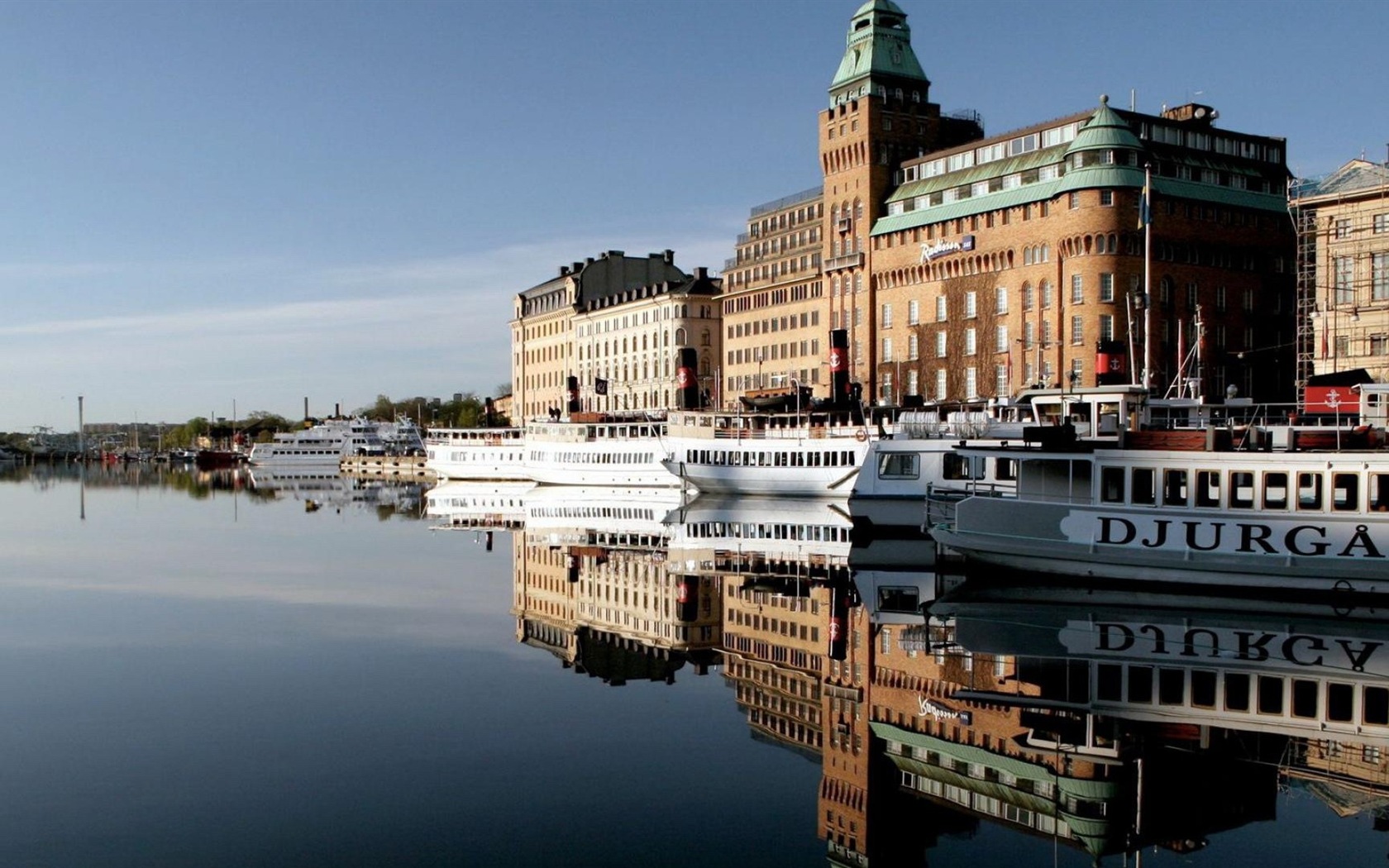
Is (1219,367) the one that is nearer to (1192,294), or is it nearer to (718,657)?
(1192,294)

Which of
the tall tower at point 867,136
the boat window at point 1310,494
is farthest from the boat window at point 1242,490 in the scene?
the tall tower at point 867,136

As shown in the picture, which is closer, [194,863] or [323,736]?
[194,863]

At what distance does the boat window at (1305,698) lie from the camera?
2291 centimetres

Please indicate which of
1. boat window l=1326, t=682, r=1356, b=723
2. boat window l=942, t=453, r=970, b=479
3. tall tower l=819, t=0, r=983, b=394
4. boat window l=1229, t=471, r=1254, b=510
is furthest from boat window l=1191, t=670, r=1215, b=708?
tall tower l=819, t=0, r=983, b=394

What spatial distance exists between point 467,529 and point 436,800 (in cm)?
5132

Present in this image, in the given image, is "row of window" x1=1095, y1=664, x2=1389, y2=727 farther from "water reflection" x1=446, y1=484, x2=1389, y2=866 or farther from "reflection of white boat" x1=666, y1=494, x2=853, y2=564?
"reflection of white boat" x1=666, y1=494, x2=853, y2=564

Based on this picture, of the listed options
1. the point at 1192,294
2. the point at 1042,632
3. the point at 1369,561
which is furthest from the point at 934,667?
the point at 1192,294

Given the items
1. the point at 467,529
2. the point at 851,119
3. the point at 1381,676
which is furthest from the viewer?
the point at 851,119

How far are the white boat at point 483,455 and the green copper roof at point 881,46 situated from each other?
4720cm

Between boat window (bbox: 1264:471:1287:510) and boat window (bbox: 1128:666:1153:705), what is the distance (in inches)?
492

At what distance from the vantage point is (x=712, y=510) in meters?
73.5

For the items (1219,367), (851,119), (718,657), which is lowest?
(718,657)

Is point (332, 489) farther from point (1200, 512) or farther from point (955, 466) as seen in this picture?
point (1200, 512)

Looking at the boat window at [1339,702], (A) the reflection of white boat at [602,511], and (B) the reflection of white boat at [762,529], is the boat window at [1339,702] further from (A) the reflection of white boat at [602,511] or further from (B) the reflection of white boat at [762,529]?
(A) the reflection of white boat at [602,511]
